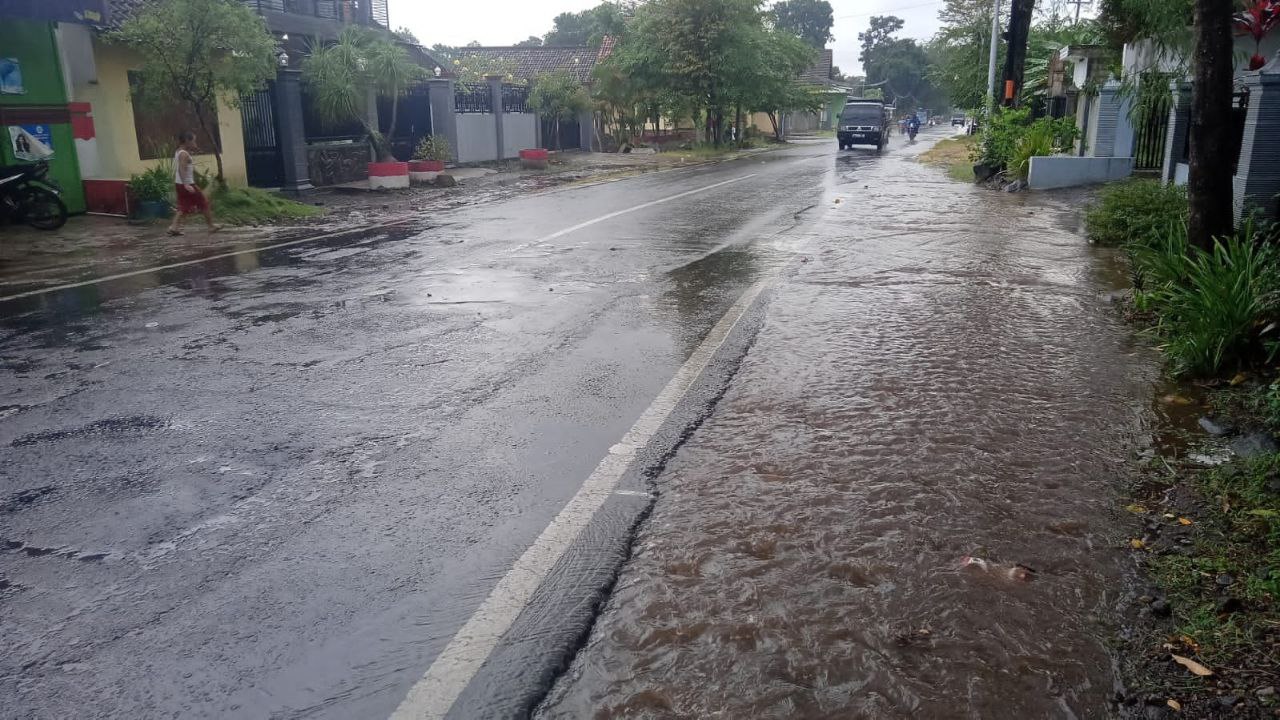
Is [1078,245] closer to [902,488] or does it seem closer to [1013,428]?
[1013,428]

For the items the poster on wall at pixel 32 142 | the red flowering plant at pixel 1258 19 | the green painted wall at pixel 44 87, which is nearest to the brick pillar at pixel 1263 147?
the red flowering plant at pixel 1258 19

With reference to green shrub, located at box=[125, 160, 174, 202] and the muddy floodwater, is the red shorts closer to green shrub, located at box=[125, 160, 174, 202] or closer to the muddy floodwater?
green shrub, located at box=[125, 160, 174, 202]

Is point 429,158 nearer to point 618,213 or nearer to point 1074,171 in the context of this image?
point 618,213

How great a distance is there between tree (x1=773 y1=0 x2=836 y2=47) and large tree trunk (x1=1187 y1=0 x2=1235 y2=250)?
362 ft

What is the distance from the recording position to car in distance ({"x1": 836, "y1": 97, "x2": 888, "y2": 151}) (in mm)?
41694

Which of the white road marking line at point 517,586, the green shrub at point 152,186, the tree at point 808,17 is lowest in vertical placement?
the white road marking line at point 517,586

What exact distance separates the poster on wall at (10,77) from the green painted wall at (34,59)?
6 centimetres

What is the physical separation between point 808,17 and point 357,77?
98887 mm

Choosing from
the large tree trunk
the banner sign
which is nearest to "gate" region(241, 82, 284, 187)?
the banner sign

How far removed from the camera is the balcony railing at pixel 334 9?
24609 millimetres

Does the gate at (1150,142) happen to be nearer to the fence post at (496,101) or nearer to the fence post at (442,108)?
the fence post at (442,108)

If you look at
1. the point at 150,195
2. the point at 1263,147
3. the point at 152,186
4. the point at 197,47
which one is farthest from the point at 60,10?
the point at 1263,147

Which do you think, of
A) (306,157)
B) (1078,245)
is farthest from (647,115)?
(1078,245)

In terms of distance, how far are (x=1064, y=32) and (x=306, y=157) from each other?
78.1 feet
